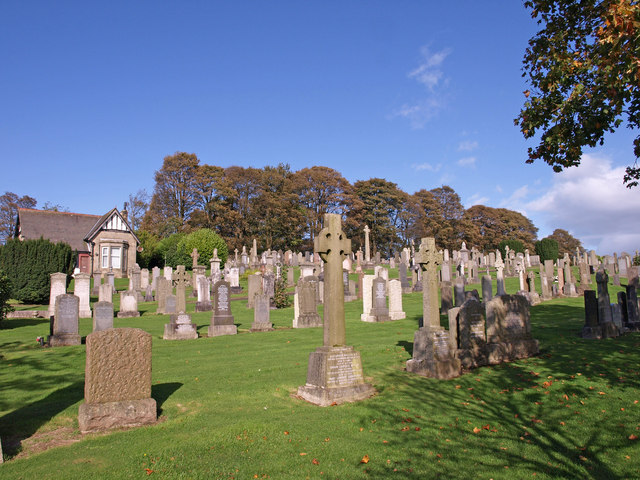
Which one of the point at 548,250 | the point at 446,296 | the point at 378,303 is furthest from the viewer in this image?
the point at 548,250

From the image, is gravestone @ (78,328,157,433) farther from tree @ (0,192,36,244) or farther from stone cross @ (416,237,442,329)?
tree @ (0,192,36,244)

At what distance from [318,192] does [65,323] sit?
52427 millimetres

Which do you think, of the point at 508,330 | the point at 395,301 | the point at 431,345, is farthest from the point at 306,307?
the point at 431,345

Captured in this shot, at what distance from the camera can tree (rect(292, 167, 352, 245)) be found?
63281 millimetres

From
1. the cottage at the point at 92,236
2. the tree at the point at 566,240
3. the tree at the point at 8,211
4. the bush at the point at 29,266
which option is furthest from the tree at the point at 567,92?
the tree at the point at 566,240

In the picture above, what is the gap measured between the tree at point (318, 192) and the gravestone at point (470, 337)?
175 ft

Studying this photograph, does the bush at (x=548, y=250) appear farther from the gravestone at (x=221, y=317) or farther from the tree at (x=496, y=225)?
the gravestone at (x=221, y=317)

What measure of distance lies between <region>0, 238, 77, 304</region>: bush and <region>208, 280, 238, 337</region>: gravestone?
53.9 ft

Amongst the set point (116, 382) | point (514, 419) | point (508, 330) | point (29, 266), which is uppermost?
point (29, 266)

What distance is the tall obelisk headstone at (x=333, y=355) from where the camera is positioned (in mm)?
7129

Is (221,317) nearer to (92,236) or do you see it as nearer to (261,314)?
(261,314)

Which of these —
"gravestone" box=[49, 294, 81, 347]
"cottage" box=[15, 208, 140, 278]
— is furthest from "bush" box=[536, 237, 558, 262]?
"gravestone" box=[49, 294, 81, 347]

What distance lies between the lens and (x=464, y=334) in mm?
9289

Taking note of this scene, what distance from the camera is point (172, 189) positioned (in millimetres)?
58594
